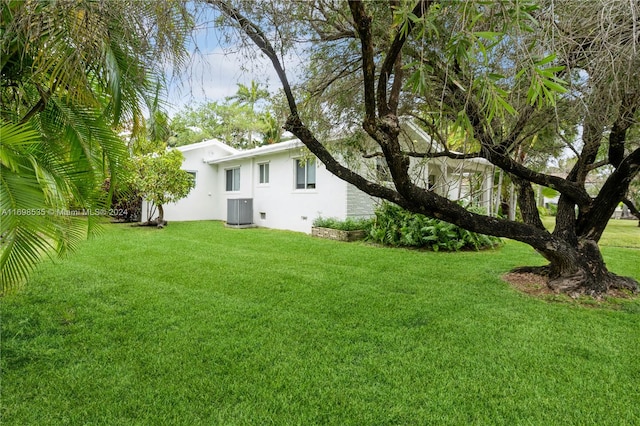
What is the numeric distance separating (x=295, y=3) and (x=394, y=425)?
4592 millimetres

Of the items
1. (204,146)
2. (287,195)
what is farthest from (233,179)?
(287,195)

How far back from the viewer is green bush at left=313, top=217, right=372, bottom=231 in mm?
12000

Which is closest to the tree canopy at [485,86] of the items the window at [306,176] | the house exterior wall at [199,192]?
the window at [306,176]

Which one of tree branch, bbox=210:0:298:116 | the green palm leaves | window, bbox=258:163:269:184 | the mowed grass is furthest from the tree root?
window, bbox=258:163:269:184

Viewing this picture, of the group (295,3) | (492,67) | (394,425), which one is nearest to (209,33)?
(295,3)

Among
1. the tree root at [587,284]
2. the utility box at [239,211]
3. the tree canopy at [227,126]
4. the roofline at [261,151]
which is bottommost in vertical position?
the tree root at [587,284]

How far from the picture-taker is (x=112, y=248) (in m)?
9.48

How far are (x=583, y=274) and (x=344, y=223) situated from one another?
23.1 ft

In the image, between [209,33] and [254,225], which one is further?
[254,225]

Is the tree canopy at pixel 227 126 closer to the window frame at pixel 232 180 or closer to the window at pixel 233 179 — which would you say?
the window frame at pixel 232 180

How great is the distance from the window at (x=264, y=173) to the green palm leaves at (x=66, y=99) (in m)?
11.6

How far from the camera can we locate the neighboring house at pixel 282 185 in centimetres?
1191

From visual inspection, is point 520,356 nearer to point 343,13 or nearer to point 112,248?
point 343,13

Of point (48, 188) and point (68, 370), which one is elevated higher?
point (48, 188)
